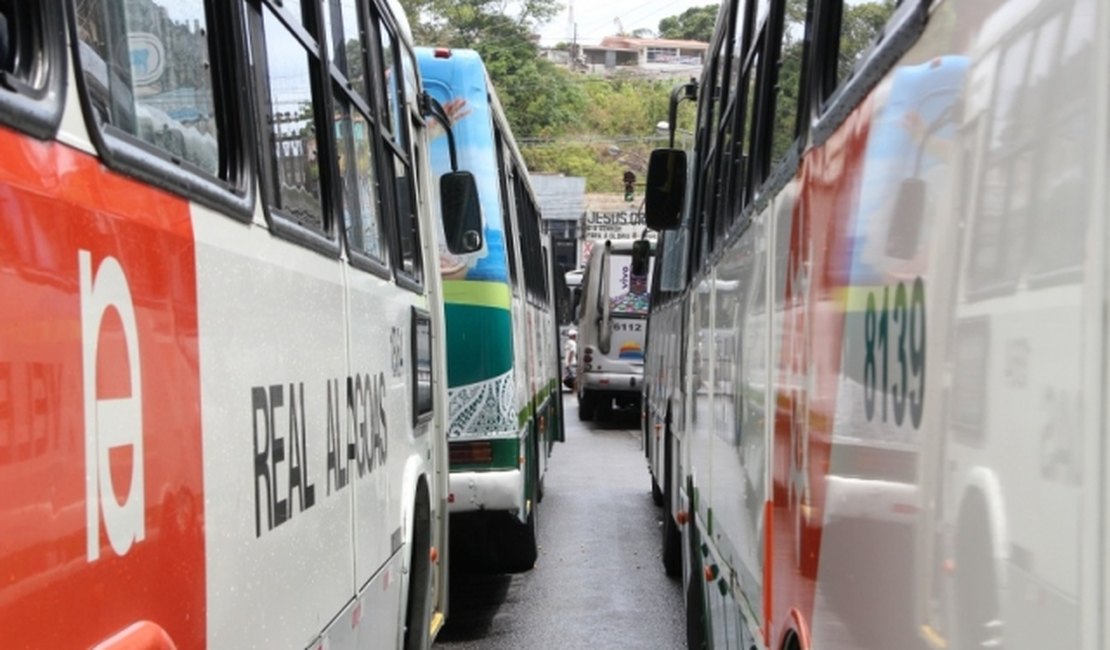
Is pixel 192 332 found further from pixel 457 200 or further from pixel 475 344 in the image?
pixel 475 344

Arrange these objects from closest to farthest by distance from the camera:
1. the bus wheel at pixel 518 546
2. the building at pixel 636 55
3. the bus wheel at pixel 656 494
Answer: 1. the bus wheel at pixel 518 546
2. the bus wheel at pixel 656 494
3. the building at pixel 636 55

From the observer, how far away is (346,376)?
12.1ft

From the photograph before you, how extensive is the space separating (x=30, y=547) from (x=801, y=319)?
1.71 metres

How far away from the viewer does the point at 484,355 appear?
7828 mm

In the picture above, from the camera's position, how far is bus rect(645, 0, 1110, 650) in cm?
125

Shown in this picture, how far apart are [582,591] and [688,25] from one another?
11650 cm

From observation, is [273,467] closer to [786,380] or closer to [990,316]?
[786,380]

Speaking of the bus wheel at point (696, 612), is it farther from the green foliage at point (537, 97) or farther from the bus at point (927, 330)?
the green foliage at point (537, 97)

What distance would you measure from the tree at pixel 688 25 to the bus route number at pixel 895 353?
333 ft

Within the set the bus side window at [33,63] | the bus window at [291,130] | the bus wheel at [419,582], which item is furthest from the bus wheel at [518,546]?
the bus side window at [33,63]

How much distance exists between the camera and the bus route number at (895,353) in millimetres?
1792

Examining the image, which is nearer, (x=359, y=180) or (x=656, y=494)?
(x=359, y=180)

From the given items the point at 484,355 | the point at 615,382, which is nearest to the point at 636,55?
the point at 615,382

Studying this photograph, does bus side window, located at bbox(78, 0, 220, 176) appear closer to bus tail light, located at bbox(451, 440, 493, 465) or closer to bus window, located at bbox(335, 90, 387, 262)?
bus window, located at bbox(335, 90, 387, 262)
